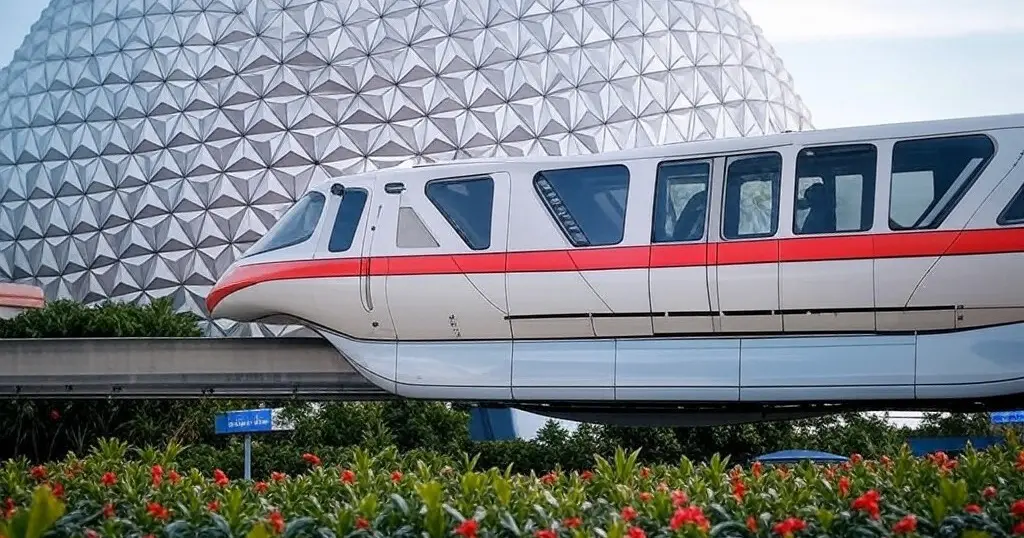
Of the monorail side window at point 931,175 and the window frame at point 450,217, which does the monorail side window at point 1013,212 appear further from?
the window frame at point 450,217

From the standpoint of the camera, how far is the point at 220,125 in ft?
133

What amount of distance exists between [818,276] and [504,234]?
3588 millimetres

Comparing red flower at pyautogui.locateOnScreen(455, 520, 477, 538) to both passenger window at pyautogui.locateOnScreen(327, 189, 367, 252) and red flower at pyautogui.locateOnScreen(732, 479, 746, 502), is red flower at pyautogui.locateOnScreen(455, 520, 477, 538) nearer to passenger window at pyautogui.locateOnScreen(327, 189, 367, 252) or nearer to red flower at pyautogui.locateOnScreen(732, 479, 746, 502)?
red flower at pyautogui.locateOnScreen(732, 479, 746, 502)

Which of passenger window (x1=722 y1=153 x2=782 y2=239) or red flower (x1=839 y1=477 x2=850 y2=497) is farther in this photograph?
passenger window (x1=722 y1=153 x2=782 y2=239)

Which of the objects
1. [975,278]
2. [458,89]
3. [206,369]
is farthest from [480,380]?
[458,89]

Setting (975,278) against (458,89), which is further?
(458,89)

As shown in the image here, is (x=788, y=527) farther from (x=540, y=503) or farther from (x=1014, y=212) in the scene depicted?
(x=1014, y=212)

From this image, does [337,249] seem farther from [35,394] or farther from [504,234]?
[35,394]

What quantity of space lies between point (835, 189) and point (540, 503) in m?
6.65

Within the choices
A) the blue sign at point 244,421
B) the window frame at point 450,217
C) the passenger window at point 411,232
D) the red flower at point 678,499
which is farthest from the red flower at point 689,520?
the blue sign at point 244,421

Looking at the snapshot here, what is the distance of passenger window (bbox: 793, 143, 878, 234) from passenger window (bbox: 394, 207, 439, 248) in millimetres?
4275

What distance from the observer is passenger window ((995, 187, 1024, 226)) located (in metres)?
12.5

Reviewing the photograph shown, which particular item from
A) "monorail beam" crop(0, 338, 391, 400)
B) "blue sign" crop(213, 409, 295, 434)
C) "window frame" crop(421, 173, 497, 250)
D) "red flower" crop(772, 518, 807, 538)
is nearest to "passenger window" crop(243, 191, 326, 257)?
"monorail beam" crop(0, 338, 391, 400)

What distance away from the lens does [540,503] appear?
7.98 metres
